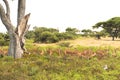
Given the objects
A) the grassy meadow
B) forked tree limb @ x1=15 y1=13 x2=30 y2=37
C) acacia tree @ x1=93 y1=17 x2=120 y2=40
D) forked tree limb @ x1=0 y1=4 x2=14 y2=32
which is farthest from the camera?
acacia tree @ x1=93 y1=17 x2=120 y2=40

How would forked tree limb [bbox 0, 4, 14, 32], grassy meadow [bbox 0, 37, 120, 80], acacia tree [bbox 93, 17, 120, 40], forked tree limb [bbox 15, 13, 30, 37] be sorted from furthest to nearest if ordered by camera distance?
1. acacia tree [bbox 93, 17, 120, 40]
2. forked tree limb [bbox 15, 13, 30, 37]
3. forked tree limb [bbox 0, 4, 14, 32]
4. grassy meadow [bbox 0, 37, 120, 80]

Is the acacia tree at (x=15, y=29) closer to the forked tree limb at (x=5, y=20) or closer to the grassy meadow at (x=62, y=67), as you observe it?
the forked tree limb at (x=5, y=20)

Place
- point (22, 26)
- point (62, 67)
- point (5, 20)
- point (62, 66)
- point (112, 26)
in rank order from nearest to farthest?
point (62, 67) → point (62, 66) → point (5, 20) → point (22, 26) → point (112, 26)

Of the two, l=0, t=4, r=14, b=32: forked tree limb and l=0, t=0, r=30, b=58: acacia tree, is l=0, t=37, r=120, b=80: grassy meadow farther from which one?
l=0, t=4, r=14, b=32: forked tree limb

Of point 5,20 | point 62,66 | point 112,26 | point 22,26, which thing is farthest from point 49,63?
point 112,26

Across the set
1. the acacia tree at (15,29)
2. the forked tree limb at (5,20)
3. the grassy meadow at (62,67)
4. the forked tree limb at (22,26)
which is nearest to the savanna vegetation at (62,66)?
the grassy meadow at (62,67)

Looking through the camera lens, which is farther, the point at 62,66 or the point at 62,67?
the point at 62,66

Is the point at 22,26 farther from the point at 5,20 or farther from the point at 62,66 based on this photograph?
the point at 62,66

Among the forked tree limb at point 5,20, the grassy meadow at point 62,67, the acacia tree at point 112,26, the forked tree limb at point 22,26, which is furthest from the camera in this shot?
the acacia tree at point 112,26

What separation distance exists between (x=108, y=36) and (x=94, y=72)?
35458 millimetres

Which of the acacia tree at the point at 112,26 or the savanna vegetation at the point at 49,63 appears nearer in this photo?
the savanna vegetation at the point at 49,63

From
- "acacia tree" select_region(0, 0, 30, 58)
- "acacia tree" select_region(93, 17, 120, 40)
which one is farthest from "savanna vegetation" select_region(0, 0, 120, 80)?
"acacia tree" select_region(93, 17, 120, 40)

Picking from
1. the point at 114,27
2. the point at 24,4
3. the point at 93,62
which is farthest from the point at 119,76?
the point at 114,27

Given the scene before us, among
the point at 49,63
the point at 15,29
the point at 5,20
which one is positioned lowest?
the point at 49,63
